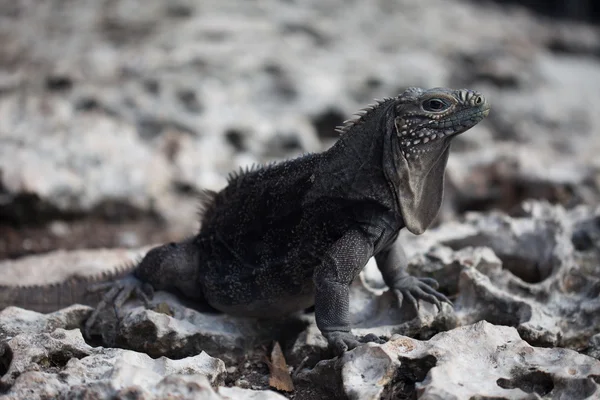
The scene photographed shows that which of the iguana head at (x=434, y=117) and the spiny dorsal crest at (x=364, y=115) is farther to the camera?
the spiny dorsal crest at (x=364, y=115)

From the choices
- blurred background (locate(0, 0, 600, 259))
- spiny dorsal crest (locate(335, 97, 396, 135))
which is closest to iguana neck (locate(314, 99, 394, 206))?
spiny dorsal crest (locate(335, 97, 396, 135))

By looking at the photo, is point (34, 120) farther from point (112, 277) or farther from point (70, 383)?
point (70, 383)

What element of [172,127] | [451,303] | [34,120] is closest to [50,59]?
[34,120]

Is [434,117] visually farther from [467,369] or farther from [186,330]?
[186,330]

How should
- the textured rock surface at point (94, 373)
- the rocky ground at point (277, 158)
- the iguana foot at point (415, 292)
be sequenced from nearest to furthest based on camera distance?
the textured rock surface at point (94, 373) → the rocky ground at point (277, 158) → the iguana foot at point (415, 292)

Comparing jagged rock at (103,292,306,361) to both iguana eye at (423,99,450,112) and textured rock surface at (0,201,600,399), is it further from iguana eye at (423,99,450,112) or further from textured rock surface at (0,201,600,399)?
iguana eye at (423,99,450,112)

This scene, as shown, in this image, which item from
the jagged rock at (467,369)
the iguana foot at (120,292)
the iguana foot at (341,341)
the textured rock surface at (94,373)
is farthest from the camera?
the iguana foot at (120,292)

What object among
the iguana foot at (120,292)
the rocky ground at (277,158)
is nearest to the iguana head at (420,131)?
the rocky ground at (277,158)

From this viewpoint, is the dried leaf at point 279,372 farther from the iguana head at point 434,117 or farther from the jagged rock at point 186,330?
the iguana head at point 434,117
